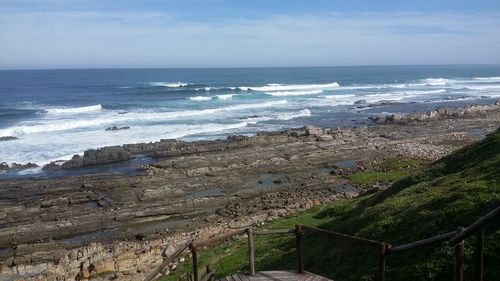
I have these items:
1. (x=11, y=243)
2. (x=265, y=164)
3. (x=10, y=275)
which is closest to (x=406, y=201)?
(x=10, y=275)

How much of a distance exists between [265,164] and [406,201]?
24380mm

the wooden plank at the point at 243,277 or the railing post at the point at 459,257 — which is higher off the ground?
the railing post at the point at 459,257

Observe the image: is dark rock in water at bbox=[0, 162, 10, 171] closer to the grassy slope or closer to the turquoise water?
the turquoise water

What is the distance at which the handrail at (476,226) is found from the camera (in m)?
4.66

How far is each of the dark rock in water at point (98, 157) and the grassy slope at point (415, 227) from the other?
23.4 meters

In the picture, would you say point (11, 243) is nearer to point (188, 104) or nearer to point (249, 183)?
point (249, 183)

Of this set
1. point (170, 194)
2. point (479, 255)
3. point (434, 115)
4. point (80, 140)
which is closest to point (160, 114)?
point (80, 140)

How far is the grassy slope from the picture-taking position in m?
8.82

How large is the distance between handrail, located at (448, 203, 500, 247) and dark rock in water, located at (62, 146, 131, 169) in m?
35.7

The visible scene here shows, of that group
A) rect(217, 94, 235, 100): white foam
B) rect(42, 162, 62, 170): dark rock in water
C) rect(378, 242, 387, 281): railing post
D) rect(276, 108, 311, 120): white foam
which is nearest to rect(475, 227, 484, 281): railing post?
rect(378, 242, 387, 281): railing post

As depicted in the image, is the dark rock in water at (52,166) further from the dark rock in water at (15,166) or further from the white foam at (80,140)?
the white foam at (80,140)

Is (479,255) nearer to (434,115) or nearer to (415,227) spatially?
(415,227)

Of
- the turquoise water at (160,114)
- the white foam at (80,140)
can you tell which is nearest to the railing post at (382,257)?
the white foam at (80,140)

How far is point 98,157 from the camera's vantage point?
39.0 m
